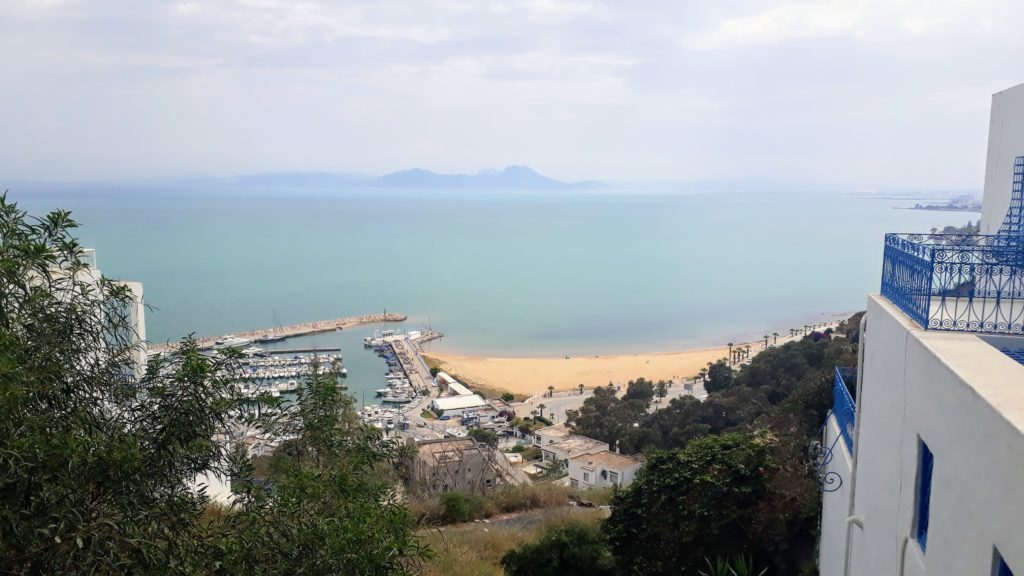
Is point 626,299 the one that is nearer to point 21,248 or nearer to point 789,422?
point 789,422

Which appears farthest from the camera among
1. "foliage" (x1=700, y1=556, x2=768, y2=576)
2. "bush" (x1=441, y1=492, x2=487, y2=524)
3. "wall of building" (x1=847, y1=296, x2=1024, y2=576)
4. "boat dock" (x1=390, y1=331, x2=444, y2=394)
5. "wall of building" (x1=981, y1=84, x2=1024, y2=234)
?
"boat dock" (x1=390, y1=331, x2=444, y2=394)

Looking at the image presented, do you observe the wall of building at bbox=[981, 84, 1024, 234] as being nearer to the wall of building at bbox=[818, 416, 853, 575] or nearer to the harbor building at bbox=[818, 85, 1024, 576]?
the harbor building at bbox=[818, 85, 1024, 576]

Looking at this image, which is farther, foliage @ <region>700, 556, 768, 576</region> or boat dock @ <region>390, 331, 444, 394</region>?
boat dock @ <region>390, 331, 444, 394</region>

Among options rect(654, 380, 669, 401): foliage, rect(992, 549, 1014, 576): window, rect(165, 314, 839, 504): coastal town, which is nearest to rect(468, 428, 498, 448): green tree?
rect(165, 314, 839, 504): coastal town

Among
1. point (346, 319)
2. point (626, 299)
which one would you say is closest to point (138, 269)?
point (346, 319)

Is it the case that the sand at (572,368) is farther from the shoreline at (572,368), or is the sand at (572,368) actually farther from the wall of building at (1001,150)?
the wall of building at (1001,150)

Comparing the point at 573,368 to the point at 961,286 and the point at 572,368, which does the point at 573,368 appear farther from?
the point at 961,286

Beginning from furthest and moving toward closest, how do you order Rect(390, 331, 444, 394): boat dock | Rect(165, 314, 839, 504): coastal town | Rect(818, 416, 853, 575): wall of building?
Rect(390, 331, 444, 394): boat dock
Rect(165, 314, 839, 504): coastal town
Rect(818, 416, 853, 575): wall of building
